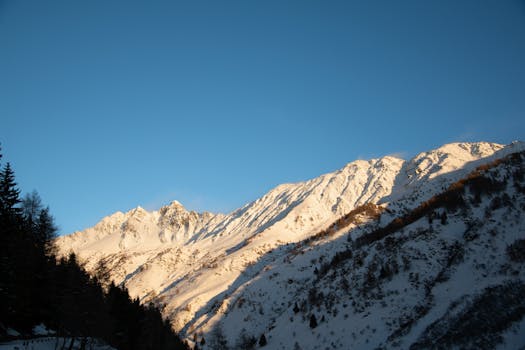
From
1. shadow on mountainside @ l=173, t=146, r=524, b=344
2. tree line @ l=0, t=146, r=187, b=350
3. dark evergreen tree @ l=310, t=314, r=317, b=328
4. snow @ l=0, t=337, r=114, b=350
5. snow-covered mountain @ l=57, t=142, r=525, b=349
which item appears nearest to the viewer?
snow @ l=0, t=337, r=114, b=350

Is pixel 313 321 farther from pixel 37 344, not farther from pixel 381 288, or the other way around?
pixel 37 344

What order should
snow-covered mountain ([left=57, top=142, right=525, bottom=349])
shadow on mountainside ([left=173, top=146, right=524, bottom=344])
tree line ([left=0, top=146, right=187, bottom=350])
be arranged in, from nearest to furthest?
1. tree line ([left=0, top=146, right=187, bottom=350])
2. snow-covered mountain ([left=57, top=142, right=525, bottom=349])
3. shadow on mountainside ([left=173, top=146, right=524, bottom=344])

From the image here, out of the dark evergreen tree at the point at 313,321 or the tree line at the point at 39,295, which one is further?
the dark evergreen tree at the point at 313,321

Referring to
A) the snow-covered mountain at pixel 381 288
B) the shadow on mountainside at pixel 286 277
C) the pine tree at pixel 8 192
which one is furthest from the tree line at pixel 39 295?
the shadow on mountainside at pixel 286 277

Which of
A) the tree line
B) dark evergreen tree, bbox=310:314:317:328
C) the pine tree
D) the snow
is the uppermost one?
the pine tree

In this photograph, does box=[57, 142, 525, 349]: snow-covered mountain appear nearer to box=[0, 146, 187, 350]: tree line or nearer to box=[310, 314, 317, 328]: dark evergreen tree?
box=[310, 314, 317, 328]: dark evergreen tree

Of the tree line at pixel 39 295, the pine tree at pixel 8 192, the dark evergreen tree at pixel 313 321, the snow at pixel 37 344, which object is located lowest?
the dark evergreen tree at pixel 313 321

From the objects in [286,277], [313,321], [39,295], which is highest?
[39,295]

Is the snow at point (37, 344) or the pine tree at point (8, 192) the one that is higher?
the pine tree at point (8, 192)

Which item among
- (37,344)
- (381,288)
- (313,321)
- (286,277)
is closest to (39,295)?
(37,344)

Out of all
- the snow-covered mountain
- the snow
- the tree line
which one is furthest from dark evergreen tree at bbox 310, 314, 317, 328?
the snow

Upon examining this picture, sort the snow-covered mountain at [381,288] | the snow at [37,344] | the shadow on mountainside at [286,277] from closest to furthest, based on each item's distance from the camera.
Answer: the snow at [37,344]
the snow-covered mountain at [381,288]
the shadow on mountainside at [286,277]

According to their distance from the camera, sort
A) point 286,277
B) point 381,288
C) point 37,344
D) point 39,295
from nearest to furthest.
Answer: point 37,344, point 39,295, point 381,288, point 286,277

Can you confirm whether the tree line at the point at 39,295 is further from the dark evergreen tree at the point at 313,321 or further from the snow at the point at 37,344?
the dark evergreen tree at the point at 313,321
